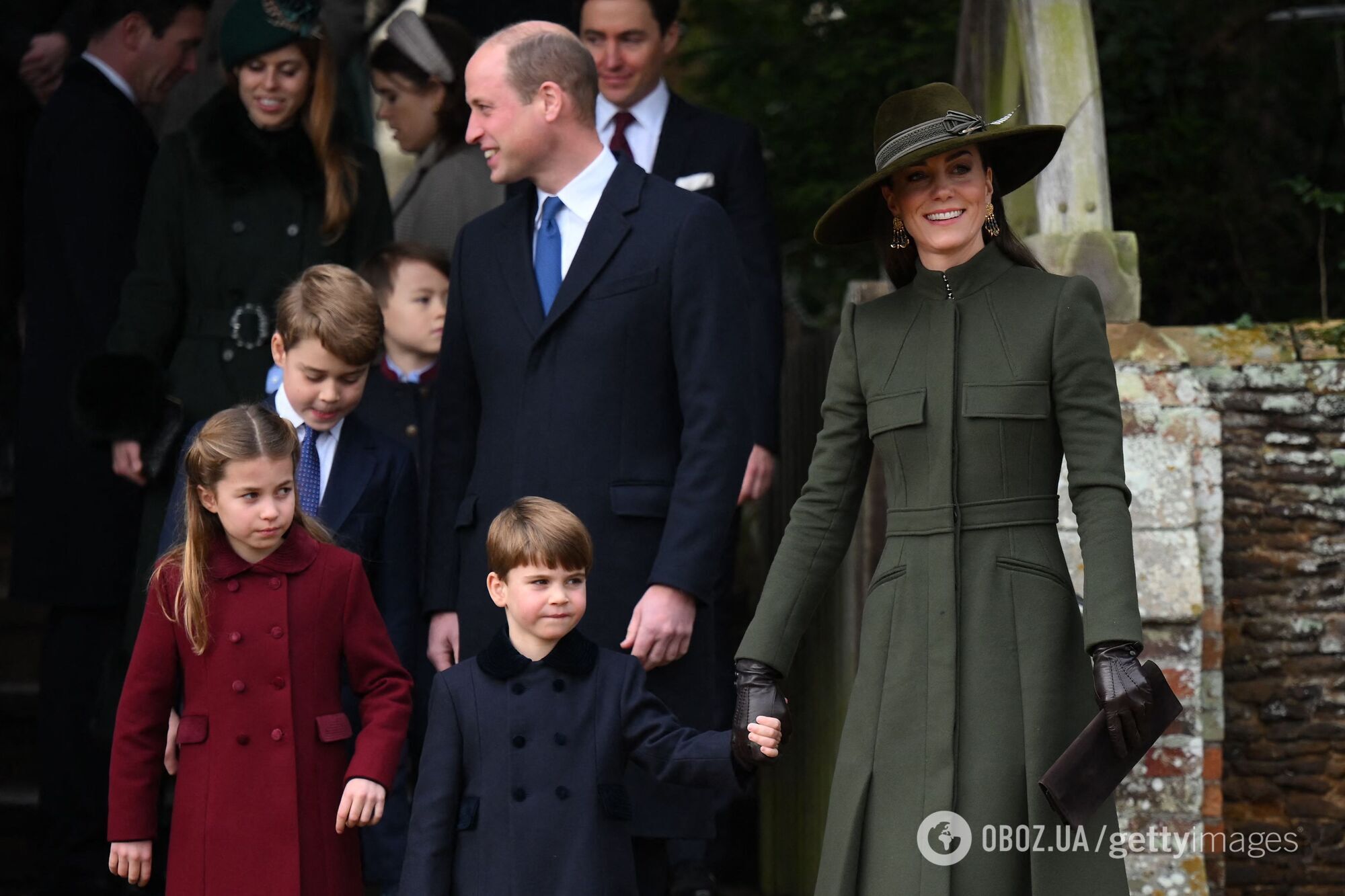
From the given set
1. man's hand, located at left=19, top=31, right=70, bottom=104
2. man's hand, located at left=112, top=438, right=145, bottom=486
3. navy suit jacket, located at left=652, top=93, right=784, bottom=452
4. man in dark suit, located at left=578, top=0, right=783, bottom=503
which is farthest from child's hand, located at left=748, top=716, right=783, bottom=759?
man's hand, located at left=19, top=31, right=70, bottom=104

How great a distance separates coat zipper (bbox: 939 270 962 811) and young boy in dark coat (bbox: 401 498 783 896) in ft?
1.60

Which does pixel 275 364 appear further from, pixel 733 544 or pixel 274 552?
pixel 733 544

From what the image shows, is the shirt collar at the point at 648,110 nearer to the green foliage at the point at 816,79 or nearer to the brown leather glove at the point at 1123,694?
the green foliage at the point at 816,79

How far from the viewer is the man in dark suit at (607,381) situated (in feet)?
14.9

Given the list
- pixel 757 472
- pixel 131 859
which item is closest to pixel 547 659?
pixel 131 859

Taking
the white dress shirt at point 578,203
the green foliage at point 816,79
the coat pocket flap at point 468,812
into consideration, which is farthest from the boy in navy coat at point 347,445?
the green foliage at point 816,79

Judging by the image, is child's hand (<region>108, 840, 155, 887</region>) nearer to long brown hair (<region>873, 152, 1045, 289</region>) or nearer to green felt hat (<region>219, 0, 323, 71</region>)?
long brown hair (<region>873, 152, 1045, 289</region>)

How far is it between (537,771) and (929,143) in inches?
60.8

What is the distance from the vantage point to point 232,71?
5574mm

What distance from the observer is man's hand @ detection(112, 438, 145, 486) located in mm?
5320

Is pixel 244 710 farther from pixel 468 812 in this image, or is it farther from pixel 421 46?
pixel 421 46

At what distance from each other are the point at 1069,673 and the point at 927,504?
0.44m

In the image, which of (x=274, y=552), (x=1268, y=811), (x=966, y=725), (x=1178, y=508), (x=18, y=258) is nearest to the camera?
(x=966, y=725)

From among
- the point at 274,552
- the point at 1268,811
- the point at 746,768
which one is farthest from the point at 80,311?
the point at 1268,811
